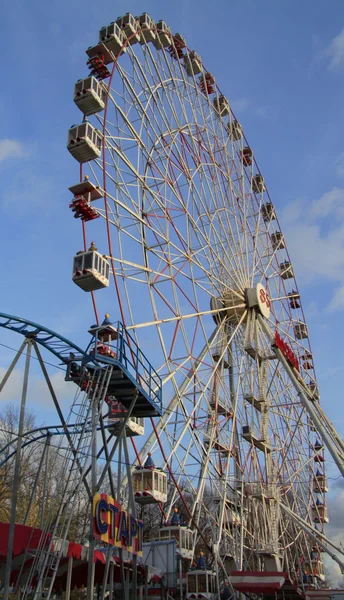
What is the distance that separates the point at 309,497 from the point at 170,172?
17.3 meters

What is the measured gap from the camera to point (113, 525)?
35.2 feet

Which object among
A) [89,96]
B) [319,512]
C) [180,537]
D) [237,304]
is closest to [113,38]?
[89,96]

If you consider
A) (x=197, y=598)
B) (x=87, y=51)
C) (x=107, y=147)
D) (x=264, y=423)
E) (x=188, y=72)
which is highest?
(x=188, y=72)

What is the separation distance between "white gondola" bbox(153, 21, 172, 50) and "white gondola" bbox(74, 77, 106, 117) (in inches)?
227

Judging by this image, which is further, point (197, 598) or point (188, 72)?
point (188, 72)

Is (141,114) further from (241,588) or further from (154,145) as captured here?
(241,588)

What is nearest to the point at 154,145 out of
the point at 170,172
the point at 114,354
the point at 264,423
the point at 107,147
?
the point at 170,172

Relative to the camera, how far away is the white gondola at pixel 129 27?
719 inches

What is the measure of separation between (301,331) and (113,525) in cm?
2182

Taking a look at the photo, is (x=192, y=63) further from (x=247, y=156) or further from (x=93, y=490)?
(x=93, y=490)

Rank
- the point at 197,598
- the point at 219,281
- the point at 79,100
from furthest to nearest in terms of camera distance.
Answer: the point at 219,281
the point at 197,598
the point at 79,100

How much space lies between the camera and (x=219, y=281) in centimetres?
2166

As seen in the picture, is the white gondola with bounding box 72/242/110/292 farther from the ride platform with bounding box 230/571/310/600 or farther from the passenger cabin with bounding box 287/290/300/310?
the passenger cabin with bounding box 287/290/300/310

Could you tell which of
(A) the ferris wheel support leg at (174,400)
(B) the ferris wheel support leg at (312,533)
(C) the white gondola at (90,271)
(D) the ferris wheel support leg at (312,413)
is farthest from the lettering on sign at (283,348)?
(C) the white gondola at (90,271)
